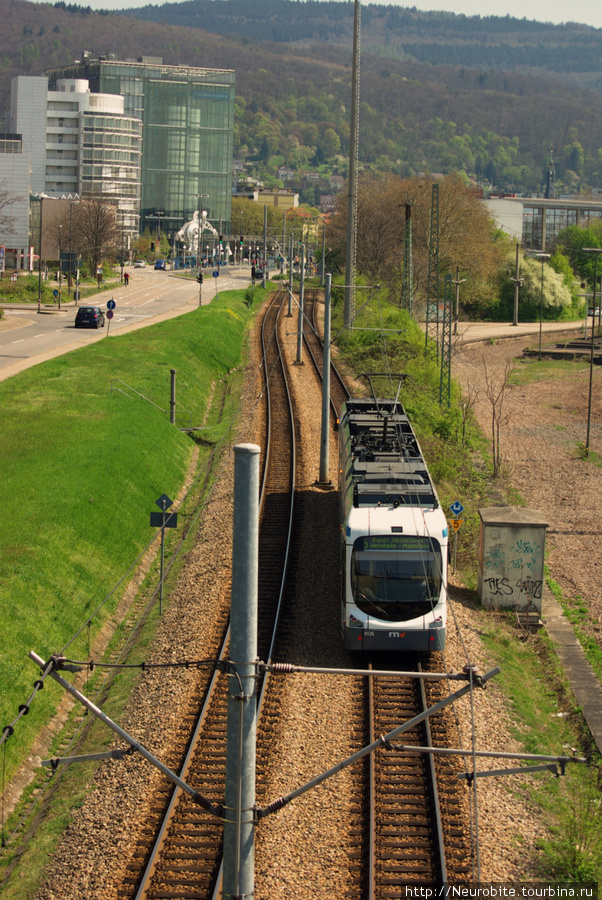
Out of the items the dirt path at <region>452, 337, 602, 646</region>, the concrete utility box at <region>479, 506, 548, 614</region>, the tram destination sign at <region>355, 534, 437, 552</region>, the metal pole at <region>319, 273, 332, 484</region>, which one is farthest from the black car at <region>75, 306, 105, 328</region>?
the tram destination sign at <region>355, 534, 437, 552</region>

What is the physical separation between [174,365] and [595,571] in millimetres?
24457

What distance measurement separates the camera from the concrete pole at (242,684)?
744 cm

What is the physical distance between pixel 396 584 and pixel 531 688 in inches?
129

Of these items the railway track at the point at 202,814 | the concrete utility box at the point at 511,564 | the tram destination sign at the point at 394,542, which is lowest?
the railway track at the point at 202,814

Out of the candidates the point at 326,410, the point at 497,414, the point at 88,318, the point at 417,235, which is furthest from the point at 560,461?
the point at 417,235

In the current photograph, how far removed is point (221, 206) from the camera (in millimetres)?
181625

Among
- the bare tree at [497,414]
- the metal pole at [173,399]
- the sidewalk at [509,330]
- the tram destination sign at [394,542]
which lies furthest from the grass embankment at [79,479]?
the sidewalk at [509,330]

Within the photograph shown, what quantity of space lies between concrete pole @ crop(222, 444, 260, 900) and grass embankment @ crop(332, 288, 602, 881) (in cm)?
548

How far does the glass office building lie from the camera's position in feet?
596

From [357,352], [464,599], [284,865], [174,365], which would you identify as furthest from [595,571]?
[357,352]

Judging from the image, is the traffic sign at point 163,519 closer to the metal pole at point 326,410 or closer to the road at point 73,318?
the metal pole at point 326,410

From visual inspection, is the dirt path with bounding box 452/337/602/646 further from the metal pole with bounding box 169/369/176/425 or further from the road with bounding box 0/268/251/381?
the road with bounding box 0/268/251/381

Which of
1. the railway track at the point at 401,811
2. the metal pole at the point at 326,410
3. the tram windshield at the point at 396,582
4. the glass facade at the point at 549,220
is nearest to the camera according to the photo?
the railway track at the point at 401,811

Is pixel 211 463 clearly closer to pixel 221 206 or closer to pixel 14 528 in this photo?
pixel 14 528
